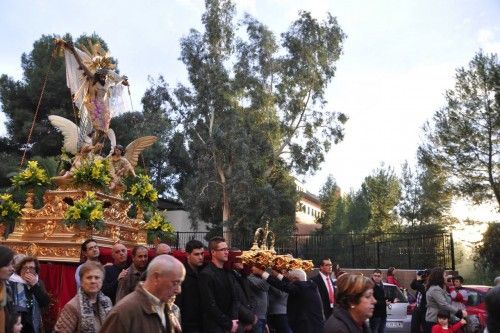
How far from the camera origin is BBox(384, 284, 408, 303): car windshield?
14.5 m

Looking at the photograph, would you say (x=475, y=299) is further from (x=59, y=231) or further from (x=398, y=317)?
(x=59, y=231)

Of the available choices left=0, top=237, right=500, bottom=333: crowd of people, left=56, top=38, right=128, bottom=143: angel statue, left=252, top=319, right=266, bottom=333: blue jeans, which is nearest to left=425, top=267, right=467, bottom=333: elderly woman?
left=0, top=237, right=500, bottom=333: crowd of people

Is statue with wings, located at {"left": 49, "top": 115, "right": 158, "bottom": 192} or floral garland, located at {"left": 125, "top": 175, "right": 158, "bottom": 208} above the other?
statue with wings, located at {"left": 49, "top": 115, "right": 158, "bottom": 192}

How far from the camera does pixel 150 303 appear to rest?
3.35 meters

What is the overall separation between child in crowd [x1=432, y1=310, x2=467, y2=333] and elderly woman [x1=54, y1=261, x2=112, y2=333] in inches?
209

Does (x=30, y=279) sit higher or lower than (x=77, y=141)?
lower

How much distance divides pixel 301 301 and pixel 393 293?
6.91 metres

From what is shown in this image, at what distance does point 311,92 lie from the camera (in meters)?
33.8

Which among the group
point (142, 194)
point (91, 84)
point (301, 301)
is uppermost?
point (91, 84)

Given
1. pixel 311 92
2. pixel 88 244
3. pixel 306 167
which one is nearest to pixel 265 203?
pixel 306 167

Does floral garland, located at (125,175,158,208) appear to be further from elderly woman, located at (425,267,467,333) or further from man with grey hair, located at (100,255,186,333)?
man with grey hair, located at (100,255,186,333)

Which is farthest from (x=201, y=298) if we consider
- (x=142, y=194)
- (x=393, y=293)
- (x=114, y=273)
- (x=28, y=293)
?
(x=393, y=293)

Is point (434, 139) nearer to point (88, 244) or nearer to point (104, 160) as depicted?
point (104, 160)

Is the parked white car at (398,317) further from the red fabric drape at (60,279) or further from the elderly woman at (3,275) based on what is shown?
the elderly woman at (3,275)
